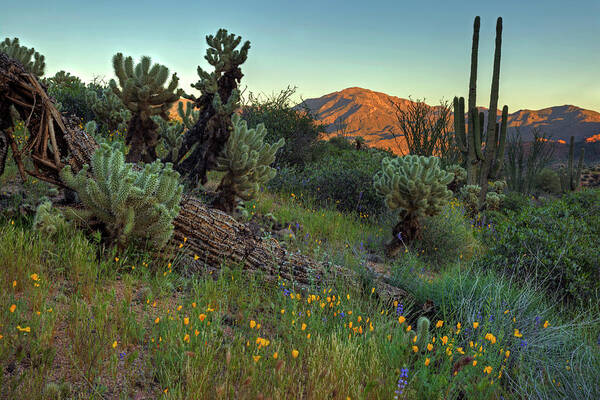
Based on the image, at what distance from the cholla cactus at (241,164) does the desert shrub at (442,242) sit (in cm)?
333

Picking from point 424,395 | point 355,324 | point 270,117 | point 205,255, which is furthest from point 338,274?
point 270,117

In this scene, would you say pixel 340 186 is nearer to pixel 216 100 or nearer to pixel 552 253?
pixel 216 100

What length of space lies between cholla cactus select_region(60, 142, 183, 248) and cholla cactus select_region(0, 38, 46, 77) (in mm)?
7582

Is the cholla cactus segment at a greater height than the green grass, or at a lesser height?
greater

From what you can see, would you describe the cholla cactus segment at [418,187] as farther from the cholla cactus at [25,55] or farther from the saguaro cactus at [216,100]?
the cholla cactus at [25,55]

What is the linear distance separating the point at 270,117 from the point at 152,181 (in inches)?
447

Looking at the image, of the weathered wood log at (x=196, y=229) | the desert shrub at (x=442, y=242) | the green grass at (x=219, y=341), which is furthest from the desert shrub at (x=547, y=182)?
the weathered wood log at (x=196, y=229)

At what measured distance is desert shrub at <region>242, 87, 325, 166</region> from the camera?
47.8 ft

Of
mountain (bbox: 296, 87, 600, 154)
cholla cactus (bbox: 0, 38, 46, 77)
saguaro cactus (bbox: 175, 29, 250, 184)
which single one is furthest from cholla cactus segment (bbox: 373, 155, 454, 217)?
mountain (bbox: 296, 87, 600, 154)

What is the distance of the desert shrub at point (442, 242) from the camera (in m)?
7.76

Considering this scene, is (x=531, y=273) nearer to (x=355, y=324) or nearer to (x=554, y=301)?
(x=554, y=301)

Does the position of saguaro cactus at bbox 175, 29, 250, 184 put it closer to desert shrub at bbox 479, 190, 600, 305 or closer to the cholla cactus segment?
the cholla cactus segment

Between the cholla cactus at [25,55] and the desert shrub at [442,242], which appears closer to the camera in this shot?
the desert shrub at [442,242]

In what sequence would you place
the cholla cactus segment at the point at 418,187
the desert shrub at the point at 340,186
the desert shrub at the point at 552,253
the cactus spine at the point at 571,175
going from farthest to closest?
the cactus spine at the point at 571,175
the desert shrub at the point at 340,186
the cholla cactus segment at the point at 418,187
the desert shrub at the point at 552,253
